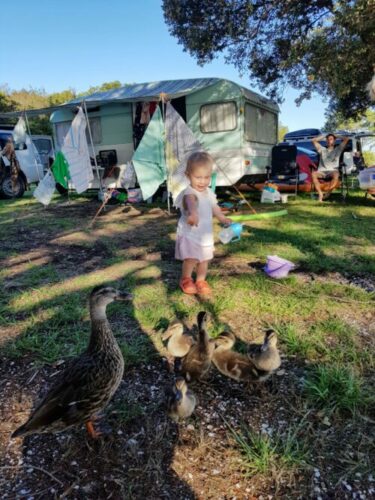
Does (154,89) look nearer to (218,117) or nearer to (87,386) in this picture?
(218,117)

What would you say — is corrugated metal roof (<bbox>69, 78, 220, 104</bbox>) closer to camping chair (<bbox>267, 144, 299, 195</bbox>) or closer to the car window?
camping chair (<bbox>267, 144, 299, 195</bbox>)

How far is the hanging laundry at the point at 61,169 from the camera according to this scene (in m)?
8.91

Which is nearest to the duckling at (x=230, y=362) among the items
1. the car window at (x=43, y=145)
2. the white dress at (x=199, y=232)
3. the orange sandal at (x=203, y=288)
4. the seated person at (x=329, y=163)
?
the orange sandal at (x=203, y=288)

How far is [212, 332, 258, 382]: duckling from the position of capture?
8.10 feet

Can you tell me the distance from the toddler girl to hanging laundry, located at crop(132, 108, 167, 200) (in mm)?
4795

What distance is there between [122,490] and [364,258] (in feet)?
14.2

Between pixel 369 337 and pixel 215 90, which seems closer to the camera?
pixel 369 337

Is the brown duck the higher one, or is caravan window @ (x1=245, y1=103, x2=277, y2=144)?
caravan window @ (x1=245, y1=103, x2=277, y2=144)

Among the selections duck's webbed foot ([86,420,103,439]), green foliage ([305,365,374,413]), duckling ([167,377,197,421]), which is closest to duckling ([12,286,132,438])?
duck's webbed foot ([86,420,103,439])

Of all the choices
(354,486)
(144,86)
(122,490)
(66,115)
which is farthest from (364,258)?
(66,115)

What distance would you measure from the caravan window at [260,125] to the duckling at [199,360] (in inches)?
360

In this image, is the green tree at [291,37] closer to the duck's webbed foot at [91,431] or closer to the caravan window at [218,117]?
the caravan window at [218,117]

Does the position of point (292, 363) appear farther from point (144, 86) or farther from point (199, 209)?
point (144, 86)

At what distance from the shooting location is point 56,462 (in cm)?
195
